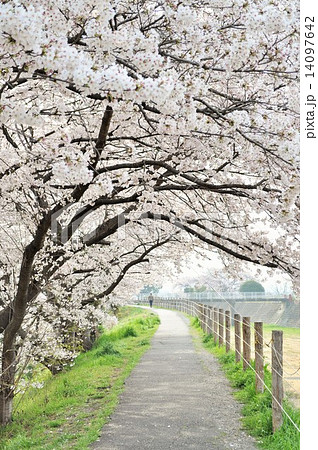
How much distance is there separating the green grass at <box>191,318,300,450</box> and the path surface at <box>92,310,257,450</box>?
0.14 meters

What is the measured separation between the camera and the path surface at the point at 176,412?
234 inches

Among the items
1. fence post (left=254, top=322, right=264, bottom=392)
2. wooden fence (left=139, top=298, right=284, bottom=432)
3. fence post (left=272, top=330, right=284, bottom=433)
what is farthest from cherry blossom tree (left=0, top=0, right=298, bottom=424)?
fence post (left=272, top=330, right=284, bottom=433)

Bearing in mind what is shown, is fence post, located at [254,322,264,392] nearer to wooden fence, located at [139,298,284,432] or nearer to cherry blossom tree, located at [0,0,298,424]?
wooden fence, located at [139,298,284,432]

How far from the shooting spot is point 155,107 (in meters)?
5.07

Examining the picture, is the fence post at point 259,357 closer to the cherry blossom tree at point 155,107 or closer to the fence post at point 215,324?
the cherry blossom tree at point 155,107

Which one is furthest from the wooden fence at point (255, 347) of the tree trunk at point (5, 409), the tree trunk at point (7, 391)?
the tree trunk at point (5, 409)

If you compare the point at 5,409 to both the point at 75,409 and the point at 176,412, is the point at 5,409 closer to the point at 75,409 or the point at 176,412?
the point at 75,409

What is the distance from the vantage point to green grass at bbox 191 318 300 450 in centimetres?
536

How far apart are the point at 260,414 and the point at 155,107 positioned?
157 inches

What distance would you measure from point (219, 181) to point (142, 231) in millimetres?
5327

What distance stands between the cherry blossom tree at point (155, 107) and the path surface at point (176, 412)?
85.8 inches

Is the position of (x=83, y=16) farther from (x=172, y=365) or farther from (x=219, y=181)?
(x=172, y=365)

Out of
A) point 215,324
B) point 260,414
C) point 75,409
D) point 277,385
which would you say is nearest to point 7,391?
point 75,409
